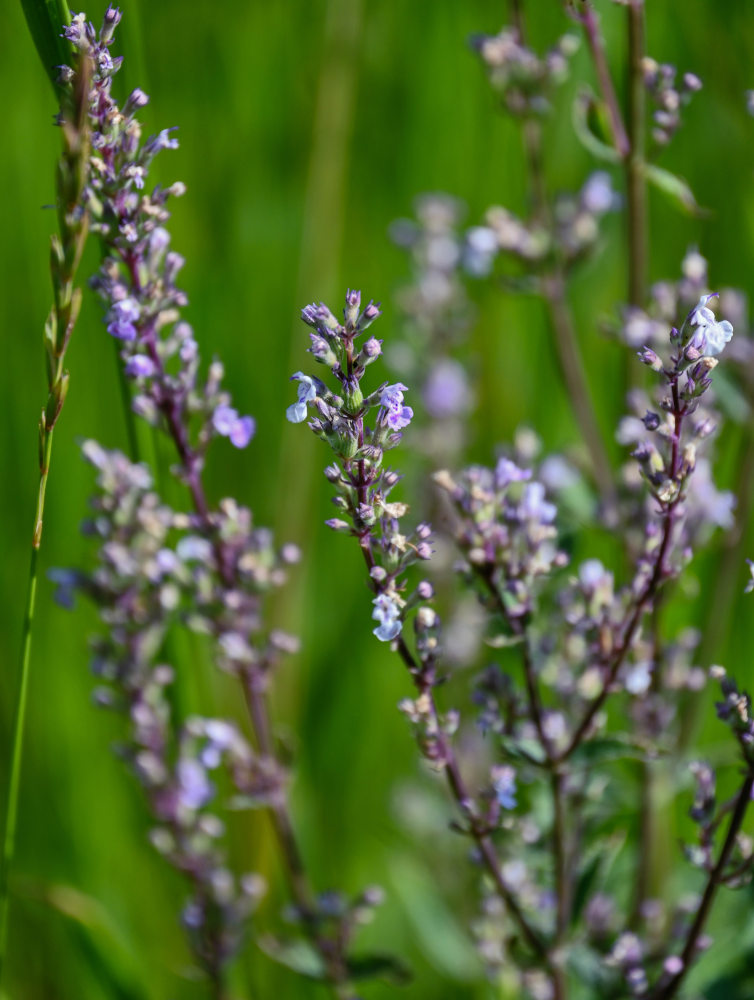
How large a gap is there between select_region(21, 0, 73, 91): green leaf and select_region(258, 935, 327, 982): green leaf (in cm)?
174

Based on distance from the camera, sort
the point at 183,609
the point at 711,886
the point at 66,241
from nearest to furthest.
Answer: the point at 66,241 → the point at 711,886 → the point at 183,609

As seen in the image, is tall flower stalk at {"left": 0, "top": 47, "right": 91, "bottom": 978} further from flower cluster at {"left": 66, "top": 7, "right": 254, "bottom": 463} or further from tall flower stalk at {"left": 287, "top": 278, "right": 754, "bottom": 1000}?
tall flower stalk at {"left": 287, "top": 278, "right": 754, "bottom": 1000}

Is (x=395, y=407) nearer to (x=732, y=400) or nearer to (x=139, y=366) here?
(x=139, y=366)

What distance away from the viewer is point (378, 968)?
7.54 ft

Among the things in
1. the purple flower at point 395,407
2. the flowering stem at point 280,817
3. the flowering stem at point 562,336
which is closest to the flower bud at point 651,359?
the purple flower at point 395,407

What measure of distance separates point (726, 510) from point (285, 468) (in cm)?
174

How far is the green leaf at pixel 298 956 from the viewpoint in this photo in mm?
2330

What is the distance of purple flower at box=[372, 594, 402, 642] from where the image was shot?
1514 mm

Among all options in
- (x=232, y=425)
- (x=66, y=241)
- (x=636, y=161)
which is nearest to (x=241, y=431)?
(x=232, y=425)

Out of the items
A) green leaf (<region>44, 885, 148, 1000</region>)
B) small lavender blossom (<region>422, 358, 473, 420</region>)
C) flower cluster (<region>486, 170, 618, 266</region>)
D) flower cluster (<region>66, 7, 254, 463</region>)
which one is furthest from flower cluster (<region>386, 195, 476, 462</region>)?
green leaf (<region>44, 885, 148, 1000</region>)

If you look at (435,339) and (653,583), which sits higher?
(435,339)

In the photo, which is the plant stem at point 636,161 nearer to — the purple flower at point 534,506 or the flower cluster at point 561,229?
the flower cluster at point 561,229

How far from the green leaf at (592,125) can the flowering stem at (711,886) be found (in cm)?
146

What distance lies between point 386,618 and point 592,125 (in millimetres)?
1419
